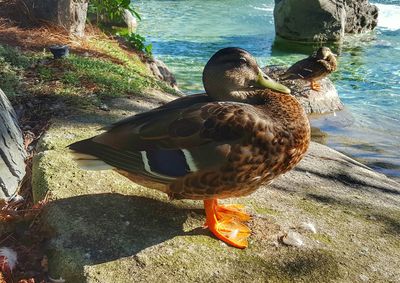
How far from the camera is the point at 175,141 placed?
271 cm

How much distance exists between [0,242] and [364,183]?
3103 millimetres

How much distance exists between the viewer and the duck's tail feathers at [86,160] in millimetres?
2816

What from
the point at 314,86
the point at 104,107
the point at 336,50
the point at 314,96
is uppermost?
the point at 104,107

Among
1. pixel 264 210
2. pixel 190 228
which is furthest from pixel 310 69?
pixel 190 228

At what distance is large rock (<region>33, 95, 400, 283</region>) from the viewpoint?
8.57 ft

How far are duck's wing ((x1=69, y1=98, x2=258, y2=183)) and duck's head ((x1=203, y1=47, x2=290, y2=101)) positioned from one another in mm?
278

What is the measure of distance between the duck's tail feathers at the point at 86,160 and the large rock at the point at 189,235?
1.04ft

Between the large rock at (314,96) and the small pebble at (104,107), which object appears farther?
the large rock at (314,96)

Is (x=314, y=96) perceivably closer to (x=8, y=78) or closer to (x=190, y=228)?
(x=8, y=78)

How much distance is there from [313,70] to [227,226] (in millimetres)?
6054

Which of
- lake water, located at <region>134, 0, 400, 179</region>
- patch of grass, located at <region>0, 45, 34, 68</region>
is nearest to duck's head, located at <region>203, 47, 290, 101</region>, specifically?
patch of grass, located at <region>0, 45, 34, 68</region>

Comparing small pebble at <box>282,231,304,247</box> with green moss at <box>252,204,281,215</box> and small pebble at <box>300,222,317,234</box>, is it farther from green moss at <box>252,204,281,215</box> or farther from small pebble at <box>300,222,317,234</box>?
→ green moss at <box>252,204,281,215</box>

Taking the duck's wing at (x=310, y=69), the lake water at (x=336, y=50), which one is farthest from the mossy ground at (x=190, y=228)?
the duck's wing at (x=310, y=69)

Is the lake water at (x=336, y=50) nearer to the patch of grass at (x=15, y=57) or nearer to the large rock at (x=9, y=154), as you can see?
the patch of grass at (x=15, y=57)
